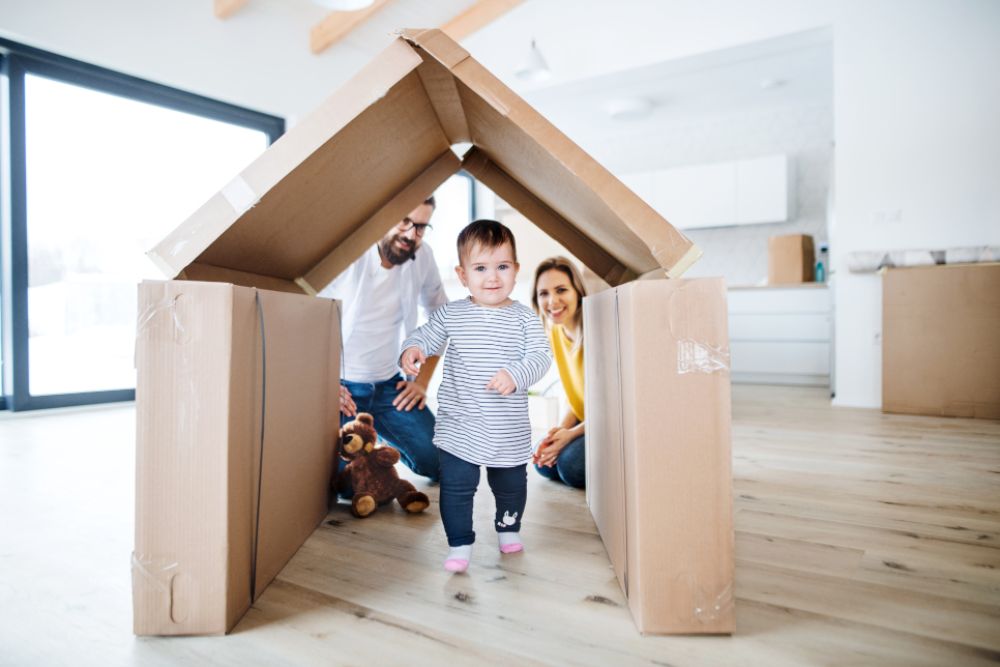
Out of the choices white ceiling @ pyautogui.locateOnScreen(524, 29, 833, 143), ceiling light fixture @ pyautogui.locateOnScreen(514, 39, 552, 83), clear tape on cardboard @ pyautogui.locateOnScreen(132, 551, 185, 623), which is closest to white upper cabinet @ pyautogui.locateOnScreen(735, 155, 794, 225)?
white ceiling @ pyautogui.locateOnScreen(524, 29, 833, 143)

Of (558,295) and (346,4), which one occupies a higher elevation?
(346,4)

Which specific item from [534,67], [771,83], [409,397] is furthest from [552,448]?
[771,83]

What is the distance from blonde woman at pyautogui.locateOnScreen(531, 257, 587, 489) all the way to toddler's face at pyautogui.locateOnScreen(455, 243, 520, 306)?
52 centimetres

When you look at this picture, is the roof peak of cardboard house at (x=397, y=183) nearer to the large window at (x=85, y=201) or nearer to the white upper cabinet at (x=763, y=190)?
the large window at (x=85, y=201)

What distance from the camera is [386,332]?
73.1 inches

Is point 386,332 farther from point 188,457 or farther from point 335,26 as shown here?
point 335,26

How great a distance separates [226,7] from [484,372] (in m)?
3.54

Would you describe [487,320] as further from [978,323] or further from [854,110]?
[854,110]

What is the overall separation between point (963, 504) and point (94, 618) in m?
1.87

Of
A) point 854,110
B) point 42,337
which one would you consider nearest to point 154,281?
point 42,337

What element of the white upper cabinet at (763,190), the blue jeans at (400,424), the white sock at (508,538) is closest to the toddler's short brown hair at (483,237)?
the white sock at (508,538)

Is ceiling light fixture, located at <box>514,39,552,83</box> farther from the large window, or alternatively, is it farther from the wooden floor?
the wooden floor

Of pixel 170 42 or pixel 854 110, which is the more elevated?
pixel 170 42

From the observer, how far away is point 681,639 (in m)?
0.85
